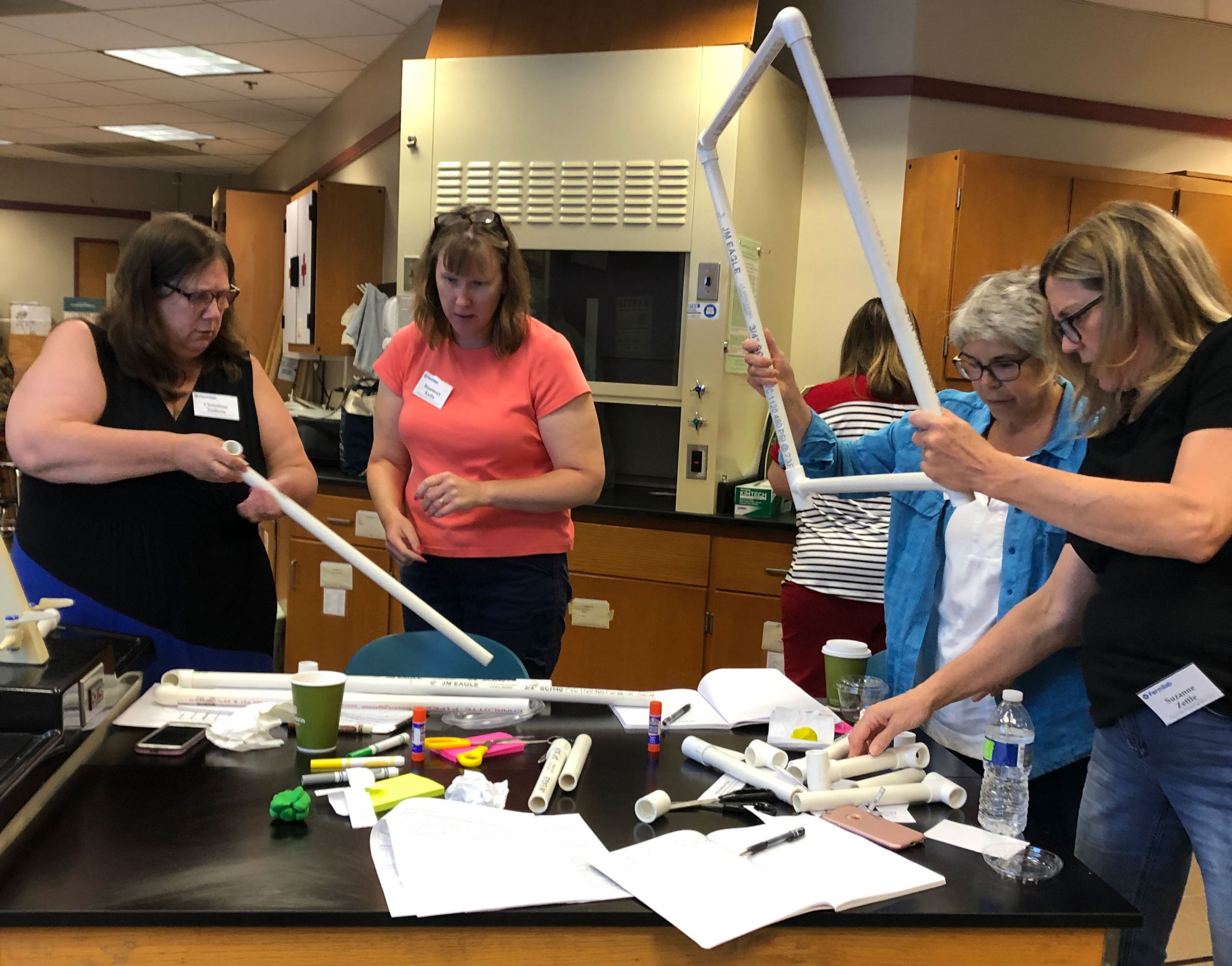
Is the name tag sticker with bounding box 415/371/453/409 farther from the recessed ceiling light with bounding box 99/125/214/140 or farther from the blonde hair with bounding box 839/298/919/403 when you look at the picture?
the recessed ceiling light with bounding box 99/125/214/140

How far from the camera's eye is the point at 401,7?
4.74 meters

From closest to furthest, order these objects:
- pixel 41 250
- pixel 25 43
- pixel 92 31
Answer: pixel 92 31, pixel 25 43, pixel 41 250

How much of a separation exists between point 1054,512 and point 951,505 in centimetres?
53

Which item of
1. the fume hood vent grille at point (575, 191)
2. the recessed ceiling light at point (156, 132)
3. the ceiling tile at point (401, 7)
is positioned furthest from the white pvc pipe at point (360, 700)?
the recessed ceiling light at point (156, 132)

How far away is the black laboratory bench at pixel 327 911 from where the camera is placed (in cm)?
106

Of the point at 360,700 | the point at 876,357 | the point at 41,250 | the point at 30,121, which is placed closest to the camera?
the point at 360,700

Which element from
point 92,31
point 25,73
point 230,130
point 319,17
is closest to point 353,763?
point 319,17

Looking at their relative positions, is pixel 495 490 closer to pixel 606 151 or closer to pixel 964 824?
pixel 964 824

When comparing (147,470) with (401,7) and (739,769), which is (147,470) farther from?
(401,7)

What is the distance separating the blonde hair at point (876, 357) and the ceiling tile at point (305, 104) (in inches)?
190

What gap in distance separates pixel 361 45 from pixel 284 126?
2.49 m

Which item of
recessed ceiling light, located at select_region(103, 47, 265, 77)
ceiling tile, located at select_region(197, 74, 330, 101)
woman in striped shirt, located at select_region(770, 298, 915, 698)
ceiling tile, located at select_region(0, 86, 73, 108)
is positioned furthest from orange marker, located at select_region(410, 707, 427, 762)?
ceiling tile, located at select_region(0, 86, 73, 108)

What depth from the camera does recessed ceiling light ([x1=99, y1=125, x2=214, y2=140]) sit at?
7.87 m

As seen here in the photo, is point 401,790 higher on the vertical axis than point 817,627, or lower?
higher
